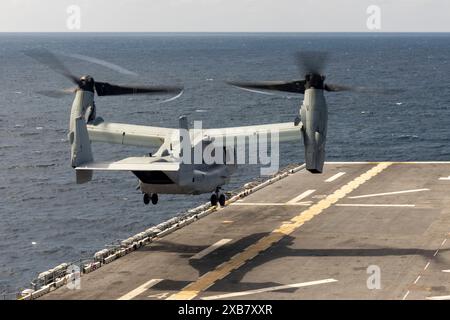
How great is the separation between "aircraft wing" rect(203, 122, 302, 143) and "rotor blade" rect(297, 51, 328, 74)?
12.7ft

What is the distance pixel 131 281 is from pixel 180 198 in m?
52.6

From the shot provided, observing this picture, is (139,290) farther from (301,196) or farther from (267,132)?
(301,196)

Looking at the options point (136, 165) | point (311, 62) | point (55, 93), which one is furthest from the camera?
point (55, 93)

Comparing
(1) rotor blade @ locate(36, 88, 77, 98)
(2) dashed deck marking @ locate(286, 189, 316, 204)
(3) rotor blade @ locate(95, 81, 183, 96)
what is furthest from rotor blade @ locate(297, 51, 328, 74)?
(2) dashed deck marking @ locate(286, 189, 316, 204)

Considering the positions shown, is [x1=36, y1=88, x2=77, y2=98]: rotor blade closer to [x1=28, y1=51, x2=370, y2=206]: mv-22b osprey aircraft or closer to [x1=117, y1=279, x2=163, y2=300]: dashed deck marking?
[x1=28, y1=51, x2=370, y2=206]: mv-22b osprey aircraft

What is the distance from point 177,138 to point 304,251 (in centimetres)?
1310

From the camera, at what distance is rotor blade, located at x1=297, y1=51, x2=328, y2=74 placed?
56.4 metres

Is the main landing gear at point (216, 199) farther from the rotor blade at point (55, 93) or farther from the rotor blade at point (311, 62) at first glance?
the rotor blade at point (55, 93)

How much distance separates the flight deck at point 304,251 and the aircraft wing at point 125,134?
8.61 m

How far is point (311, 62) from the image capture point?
57.0 metres

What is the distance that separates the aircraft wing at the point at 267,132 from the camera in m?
56.4

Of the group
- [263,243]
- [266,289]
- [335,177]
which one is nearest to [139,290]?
[266,289]

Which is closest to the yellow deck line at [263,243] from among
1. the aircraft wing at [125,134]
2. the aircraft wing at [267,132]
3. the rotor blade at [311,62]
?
the aircraft wing at [267,132]

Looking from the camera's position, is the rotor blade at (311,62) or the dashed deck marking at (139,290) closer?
the dashed deck marking at (139,290)
